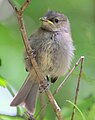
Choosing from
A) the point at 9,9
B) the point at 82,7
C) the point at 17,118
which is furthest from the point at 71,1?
the point at 17,118

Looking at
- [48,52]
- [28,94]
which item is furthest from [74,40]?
[28,94]

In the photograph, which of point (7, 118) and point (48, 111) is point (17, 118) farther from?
point (48, 111)

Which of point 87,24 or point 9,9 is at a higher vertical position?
point 9,9

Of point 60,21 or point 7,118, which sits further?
point 60,21

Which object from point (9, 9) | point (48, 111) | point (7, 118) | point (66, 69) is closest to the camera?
point (7, 118)

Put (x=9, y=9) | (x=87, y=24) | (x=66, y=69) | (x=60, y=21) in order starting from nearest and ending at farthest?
(x=66, y=69), (x=60, y=21), (x=87, y=24), (x=9, y=9)
